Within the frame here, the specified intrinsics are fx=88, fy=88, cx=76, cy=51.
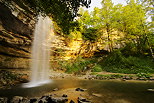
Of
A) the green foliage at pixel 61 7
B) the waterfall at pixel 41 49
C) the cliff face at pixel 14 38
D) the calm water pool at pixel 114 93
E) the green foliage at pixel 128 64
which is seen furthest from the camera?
the waterfall at pixel 41 49

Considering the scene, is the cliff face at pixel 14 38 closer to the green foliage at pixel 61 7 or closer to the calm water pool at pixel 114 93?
the calm water pool at pixel 114 93

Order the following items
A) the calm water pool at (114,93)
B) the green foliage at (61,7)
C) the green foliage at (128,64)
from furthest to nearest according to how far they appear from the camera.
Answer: the green foliage at (128,64) < the calm water pool at (114,93) < the green foliage at (61,7)

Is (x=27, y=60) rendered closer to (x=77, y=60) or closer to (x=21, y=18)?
(x=21, y=18)

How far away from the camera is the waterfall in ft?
44.9

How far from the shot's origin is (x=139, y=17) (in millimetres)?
A: 12508

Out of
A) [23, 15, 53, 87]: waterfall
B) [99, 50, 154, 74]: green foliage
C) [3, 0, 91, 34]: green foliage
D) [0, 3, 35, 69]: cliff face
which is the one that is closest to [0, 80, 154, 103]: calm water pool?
[3, 0, 91, 34]: green foliage

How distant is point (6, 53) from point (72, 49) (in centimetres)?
1129

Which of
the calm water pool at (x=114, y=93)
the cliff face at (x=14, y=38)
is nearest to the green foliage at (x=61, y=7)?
the calm water pool at (x=114, y=93)

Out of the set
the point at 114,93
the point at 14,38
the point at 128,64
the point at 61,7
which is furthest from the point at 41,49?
the point at 128,64

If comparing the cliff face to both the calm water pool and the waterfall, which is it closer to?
the waterfall

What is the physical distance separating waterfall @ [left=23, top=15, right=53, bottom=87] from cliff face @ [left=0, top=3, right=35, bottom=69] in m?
0.99

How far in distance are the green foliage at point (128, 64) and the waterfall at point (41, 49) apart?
33.9 feet

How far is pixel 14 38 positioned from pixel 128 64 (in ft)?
54.6

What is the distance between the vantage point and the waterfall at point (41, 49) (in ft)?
44.9
